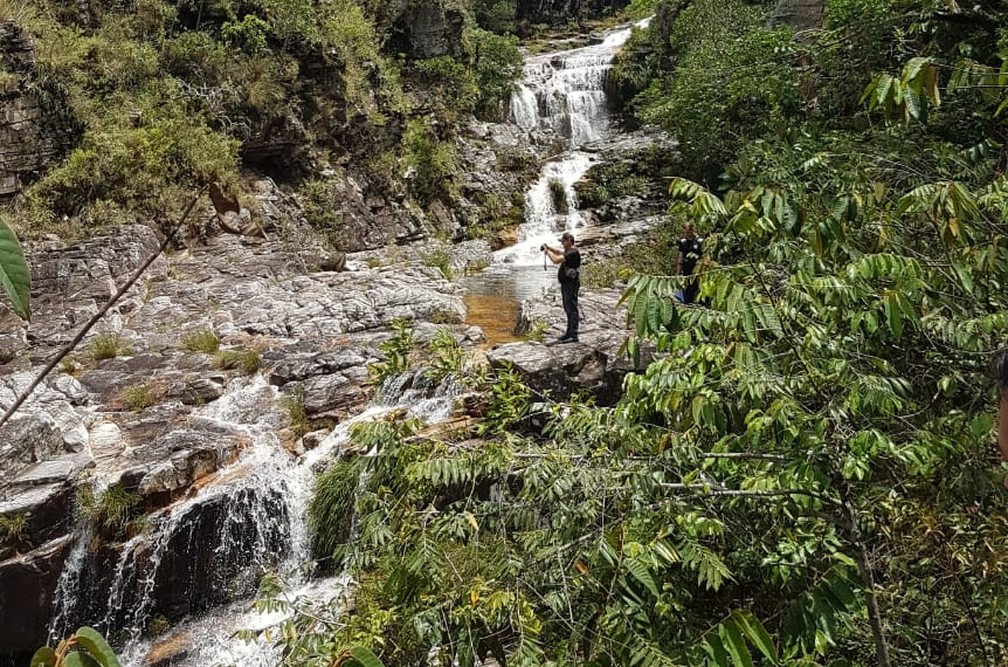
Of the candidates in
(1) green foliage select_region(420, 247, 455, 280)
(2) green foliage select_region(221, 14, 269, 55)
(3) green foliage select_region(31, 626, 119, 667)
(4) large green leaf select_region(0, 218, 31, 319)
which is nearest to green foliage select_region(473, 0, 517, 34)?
(2) green foliage select_region(221, 14, 269, 55)

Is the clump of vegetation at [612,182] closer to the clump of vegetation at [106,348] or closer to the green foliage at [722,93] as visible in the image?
the green foliage at [722,93]

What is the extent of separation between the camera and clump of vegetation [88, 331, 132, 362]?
8.35 m

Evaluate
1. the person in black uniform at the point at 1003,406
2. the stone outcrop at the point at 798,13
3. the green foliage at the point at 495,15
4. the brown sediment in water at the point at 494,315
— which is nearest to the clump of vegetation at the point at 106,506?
the brown sediment in water at the point at 494,315

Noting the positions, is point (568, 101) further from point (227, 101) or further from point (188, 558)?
point (188, 558)

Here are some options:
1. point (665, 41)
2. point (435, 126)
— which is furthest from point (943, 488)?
point (665, 41)

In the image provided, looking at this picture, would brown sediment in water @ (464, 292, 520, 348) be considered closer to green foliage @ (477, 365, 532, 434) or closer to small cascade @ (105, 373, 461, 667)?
small cascade @ (105, 373, 461, 667)

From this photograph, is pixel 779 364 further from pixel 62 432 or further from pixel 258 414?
pixel 62 432

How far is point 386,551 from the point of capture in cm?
258

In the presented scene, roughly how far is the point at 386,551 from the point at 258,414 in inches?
194

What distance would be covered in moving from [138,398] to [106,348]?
6.06 feet

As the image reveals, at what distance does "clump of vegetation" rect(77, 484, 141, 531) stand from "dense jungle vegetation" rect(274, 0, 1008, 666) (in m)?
3.33

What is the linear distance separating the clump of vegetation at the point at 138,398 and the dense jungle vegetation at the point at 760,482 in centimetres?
506

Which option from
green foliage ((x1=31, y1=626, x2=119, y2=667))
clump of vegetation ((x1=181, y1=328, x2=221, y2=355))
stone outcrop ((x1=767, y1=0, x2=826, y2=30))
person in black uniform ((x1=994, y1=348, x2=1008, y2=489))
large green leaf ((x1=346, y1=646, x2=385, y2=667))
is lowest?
clump of vegetation ((x1=181, y1=328, x2=221, y2=355))

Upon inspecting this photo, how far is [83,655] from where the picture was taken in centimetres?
72
